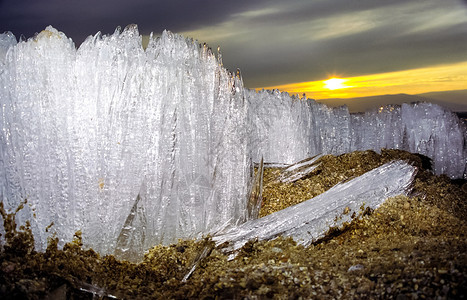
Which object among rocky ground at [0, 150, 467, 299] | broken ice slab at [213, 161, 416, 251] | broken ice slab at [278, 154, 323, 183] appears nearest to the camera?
rocky ground at [0, 150, 467, 299]

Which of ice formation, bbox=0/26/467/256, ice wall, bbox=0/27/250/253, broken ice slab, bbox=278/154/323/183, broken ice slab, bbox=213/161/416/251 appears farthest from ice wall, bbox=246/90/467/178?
ice wall, bbox=0/27/250/253

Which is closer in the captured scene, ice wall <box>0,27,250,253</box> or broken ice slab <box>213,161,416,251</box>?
ice wall <box>0,27,250,253</box>

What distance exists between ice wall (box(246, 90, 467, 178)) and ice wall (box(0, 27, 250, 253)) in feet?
6.75

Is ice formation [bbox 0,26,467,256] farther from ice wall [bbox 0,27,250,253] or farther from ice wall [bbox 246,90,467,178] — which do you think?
ice wall [bbox 246,90,467,178]

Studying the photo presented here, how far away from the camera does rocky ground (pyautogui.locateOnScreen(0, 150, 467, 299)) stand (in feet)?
7.07

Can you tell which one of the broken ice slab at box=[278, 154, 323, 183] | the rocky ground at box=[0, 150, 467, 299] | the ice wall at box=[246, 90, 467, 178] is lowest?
the rocky ground at box=[0, 150, 467, 299]

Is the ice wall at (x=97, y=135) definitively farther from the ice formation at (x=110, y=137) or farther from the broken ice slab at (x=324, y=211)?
the broken ice slab at (x=324, y=211)

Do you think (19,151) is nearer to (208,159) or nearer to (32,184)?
(32,184)

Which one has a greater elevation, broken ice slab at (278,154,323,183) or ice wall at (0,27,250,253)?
ice wall at (0,27,250,253)

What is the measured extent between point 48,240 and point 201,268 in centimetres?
109

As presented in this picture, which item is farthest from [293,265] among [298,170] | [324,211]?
[298,170]

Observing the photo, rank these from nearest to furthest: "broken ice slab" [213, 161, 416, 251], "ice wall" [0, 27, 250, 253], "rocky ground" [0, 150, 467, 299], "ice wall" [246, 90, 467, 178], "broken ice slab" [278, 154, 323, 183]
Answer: "rocky ground" [0, 150, 467, 299] < "ice wall" [0, 27, 250, 253] < "broken ice slab" [213, 161, 416, 251] < "broken ice slab" [278, 154, 323, 183] < "ice wall" [246, 90, 467, 178]

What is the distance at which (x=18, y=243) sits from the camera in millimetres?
2971

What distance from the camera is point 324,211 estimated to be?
327 centimetres
